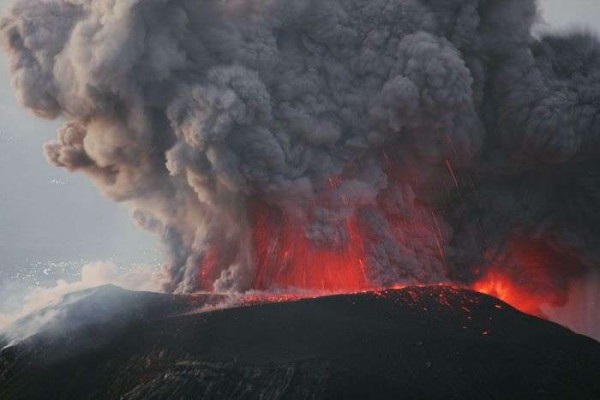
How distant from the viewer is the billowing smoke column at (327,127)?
591 inches

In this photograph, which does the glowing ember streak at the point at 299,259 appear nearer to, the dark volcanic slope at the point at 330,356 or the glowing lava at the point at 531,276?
the dark volcanic slope at the point at 330,356

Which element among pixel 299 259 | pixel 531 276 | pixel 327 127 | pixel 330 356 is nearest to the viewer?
pixel 330 356

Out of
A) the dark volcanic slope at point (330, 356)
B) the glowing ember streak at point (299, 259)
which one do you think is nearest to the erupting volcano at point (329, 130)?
the glowing ember streak at point (299, 259)

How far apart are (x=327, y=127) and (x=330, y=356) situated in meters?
6.20

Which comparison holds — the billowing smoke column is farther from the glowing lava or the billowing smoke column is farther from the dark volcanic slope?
the dark volcanic slope

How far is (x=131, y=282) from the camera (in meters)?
21.3

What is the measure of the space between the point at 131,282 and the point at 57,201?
9475 cm

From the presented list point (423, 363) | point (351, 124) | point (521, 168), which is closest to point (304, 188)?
point (351, 124)

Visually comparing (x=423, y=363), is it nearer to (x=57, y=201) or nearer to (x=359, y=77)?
(x=359, y=77)

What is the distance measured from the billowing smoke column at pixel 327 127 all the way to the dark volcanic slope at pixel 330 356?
287 cm

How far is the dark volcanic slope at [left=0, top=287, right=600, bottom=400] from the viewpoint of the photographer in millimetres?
11453

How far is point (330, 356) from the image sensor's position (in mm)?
11992

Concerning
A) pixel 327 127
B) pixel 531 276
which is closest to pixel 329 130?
pixel 327 127

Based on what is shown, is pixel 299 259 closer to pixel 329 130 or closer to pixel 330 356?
pixel 329 130
